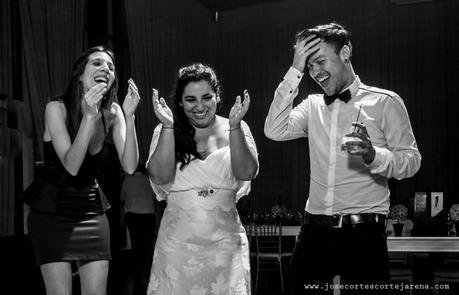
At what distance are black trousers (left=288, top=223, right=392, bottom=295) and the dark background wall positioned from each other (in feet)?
15.0

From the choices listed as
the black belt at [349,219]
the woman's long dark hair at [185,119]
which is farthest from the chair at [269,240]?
the black belt at [349,219]

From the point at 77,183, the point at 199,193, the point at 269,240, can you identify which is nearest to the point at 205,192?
the point at 199,193

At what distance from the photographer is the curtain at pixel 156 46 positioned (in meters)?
8.84

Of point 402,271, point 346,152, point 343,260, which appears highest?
point 346,152

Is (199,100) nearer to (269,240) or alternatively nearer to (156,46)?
(269,240)

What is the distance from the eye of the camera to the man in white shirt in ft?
6.95

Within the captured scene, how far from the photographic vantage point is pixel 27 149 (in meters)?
6.39

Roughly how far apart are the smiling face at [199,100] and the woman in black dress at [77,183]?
229 millimetres

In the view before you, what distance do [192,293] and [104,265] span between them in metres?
0.38

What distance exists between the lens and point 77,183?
7.68ft

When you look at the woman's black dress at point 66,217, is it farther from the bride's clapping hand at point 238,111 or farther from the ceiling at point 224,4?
the ceiling at point 224,4

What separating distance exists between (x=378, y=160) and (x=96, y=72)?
1219 mm

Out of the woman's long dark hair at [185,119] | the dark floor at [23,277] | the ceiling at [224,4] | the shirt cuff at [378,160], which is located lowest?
the dark floor at [23,277]

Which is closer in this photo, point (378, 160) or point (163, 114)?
point (378, 160)
